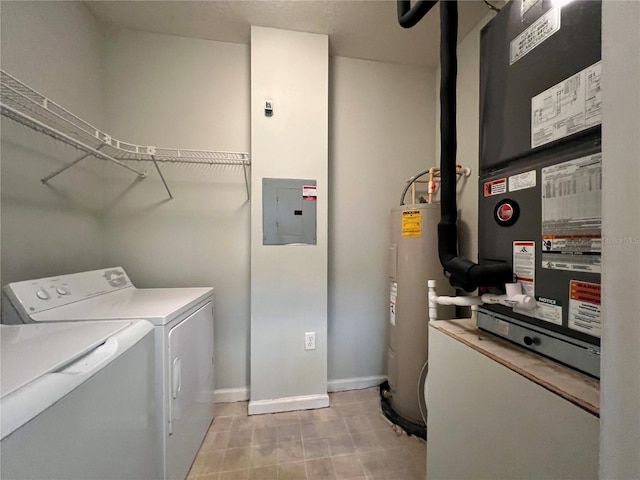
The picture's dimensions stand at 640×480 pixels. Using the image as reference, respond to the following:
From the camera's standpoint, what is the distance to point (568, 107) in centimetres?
60

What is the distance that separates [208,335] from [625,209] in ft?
5.81

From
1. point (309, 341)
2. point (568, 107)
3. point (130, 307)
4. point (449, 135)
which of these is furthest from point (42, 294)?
point (568, 107)

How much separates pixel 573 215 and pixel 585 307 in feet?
0.76

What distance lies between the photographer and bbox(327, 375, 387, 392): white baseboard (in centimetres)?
192

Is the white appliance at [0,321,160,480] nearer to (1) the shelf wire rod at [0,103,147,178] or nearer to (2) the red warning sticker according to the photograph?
(1) the shelf wire rod at [0,103,147,178]

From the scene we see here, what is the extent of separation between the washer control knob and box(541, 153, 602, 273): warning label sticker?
191cm

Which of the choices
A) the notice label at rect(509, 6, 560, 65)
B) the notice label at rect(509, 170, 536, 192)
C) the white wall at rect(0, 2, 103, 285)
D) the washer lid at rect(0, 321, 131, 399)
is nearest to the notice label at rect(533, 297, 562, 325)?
the notice label at rect(509, 170, 536, 192)

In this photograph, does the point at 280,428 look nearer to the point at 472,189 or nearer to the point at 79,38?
the point at 472,189

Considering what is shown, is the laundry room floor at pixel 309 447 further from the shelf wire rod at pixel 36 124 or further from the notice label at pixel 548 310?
the shelf wire rod at pixel 36 124

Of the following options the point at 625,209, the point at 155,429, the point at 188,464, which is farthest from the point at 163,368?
the point at 625,209

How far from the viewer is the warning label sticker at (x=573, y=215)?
553mm

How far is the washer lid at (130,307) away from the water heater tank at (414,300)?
4.31 feet

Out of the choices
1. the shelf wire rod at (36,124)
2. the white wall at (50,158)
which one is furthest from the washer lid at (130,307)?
the shelf wire rod at (36,124)

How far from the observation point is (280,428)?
1.53 m
